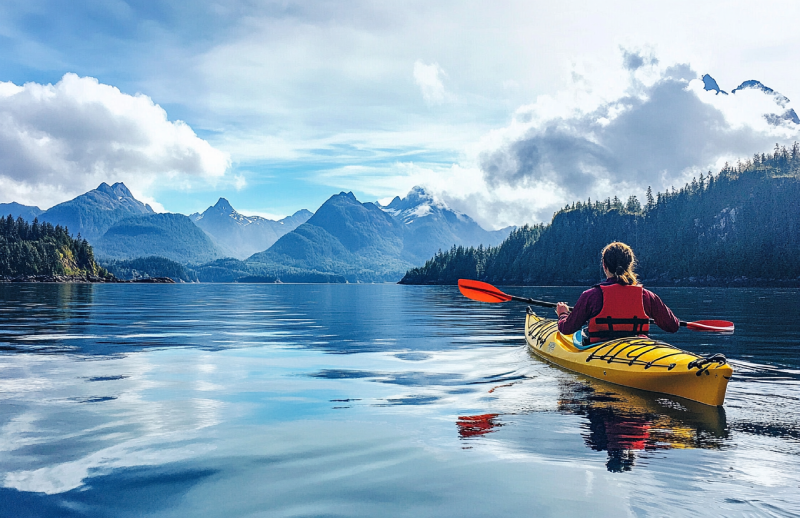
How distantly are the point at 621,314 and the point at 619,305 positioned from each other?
0.32 metres

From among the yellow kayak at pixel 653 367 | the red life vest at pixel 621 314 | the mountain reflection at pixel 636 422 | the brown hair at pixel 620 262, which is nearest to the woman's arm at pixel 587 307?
the red life vest at pixel 621 314

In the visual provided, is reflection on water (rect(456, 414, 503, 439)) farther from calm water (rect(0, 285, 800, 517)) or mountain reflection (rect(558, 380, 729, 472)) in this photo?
mountain reflection (rect(558, 380, 729, 472))

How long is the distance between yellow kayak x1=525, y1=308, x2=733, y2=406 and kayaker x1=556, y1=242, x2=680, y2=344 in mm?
397

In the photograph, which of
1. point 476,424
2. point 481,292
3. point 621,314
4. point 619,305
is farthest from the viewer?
point 481,292

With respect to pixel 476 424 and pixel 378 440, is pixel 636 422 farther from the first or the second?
pixel 378 440

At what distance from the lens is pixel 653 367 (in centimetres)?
1205

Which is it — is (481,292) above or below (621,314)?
above

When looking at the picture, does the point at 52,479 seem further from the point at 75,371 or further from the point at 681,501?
the point at 75,371

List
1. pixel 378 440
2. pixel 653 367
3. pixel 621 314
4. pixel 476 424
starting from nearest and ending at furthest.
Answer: pixel 378 440 < pixel 476 424 < pixel 653 367 < pixel 621 314

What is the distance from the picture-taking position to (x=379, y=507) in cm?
609

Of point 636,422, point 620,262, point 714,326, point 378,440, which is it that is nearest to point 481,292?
point 714,326

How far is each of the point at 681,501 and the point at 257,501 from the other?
15.8 feet

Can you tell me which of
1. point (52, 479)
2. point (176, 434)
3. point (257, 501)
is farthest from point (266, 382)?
point (257, 501)

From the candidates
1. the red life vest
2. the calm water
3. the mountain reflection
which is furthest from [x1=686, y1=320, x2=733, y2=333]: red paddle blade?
the mountain reflection
